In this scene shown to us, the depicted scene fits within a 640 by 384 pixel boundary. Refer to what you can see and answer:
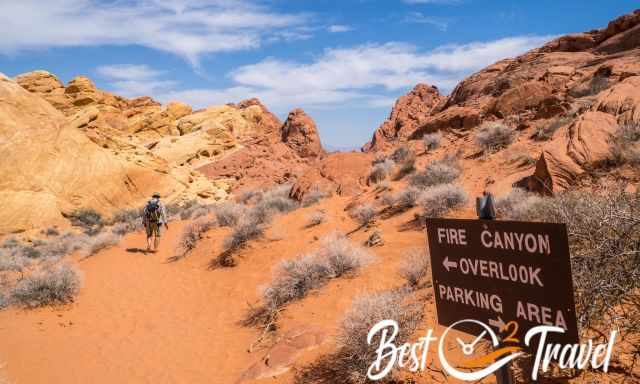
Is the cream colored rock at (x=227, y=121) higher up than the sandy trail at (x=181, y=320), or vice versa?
the cream colored rock at (x=227, y=121)

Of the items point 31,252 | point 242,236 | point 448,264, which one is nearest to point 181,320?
point 242,236

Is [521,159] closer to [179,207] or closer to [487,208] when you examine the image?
[487,208]

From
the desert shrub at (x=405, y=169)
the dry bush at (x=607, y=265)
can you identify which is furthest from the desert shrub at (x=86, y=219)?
the dry bush at (x=607, y=265)

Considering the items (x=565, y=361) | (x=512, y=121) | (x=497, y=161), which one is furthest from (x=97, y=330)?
(x=512, y=121)

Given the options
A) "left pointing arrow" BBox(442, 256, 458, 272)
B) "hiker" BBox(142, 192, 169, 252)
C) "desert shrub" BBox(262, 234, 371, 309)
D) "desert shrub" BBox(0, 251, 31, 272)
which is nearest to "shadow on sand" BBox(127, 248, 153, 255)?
"hiker" BBox(142, 192, 169, 252)

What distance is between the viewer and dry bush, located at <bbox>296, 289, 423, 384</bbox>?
3947mm

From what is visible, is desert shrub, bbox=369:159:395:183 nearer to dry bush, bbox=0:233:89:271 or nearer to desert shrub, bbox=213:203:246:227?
desert shrub, bbox=213:203:246:227

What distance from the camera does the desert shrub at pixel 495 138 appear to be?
12945mm

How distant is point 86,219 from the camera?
72.6 feet

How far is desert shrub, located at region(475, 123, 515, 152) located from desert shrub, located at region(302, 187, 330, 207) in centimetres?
554

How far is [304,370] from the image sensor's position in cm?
449

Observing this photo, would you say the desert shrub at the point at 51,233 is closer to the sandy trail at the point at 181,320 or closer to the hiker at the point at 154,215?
the hiker at the point at 154,215

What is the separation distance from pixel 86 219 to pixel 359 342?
73.3 ft

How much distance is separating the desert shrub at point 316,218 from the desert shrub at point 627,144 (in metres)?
6.91
